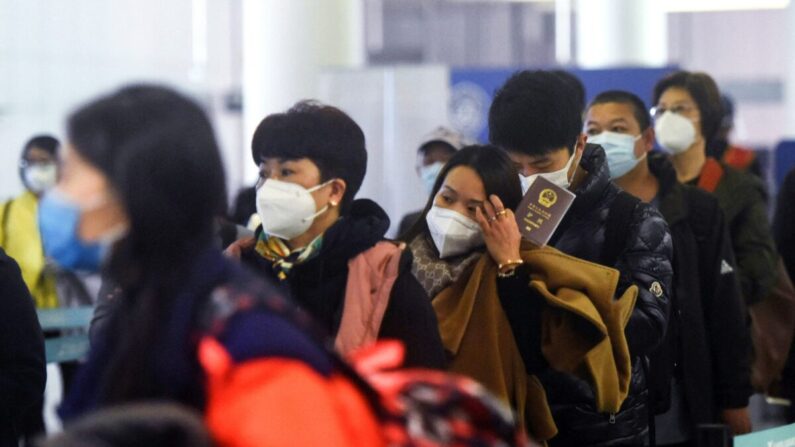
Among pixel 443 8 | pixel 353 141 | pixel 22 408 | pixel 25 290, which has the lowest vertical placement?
pixel 22 408

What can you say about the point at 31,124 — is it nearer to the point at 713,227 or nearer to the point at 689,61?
the point at 713,227

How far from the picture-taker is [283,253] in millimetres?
3637

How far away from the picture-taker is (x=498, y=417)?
6.81 ft

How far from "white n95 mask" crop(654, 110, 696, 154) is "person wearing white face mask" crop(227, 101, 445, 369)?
8.89 feet

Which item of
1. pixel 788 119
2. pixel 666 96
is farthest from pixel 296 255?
pixel 788 119

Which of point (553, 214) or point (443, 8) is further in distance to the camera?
point (443, 8)

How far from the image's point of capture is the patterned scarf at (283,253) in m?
3.56

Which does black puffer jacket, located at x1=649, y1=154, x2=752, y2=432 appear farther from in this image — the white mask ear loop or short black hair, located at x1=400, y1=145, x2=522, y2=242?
the white mask ear loop

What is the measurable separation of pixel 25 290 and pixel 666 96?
316 cm

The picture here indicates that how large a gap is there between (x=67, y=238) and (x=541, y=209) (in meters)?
1.92

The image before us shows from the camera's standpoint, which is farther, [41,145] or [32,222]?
[41,145]

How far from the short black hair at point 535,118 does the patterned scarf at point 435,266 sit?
34cm

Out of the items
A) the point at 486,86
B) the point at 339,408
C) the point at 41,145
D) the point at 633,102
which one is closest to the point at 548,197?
the point at 633,102

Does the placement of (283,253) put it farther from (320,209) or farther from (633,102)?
(633,102)
